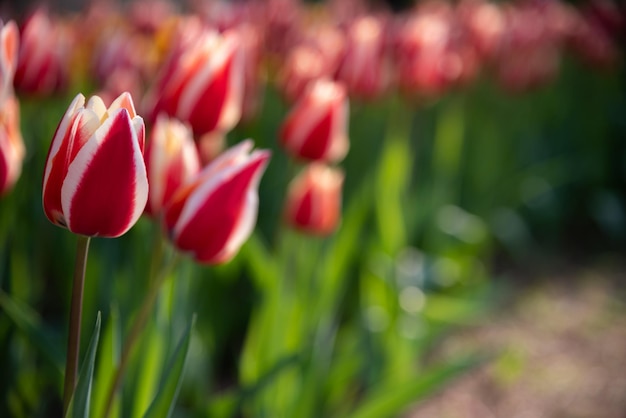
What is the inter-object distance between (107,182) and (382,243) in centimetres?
131

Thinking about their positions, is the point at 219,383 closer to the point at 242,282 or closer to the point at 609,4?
the point at 242,282

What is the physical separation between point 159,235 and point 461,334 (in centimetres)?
165

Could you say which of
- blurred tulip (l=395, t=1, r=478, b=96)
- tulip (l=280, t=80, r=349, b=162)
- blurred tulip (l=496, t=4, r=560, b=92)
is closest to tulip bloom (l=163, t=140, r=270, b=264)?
tulip (l=280, t=80, r=349, b=162)

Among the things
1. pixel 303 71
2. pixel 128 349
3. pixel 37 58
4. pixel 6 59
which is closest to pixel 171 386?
pixel 128 349

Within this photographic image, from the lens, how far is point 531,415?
1.99 metres

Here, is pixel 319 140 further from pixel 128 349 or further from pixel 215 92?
pixel 128 349

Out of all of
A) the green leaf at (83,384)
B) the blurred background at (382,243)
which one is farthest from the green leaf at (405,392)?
the green leaf at (83,384)

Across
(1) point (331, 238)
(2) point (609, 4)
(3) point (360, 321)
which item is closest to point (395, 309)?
(3) point (360, 321)

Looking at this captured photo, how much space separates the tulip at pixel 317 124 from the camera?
1260 millimetres

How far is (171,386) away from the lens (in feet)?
2.77

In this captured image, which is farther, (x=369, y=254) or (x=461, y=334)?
(x=461, y=334)

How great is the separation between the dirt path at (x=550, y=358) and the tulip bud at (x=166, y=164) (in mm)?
1159

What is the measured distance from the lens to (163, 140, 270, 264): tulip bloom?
0.81m

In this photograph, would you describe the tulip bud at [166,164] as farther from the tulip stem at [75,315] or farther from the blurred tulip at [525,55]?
the blurred tulip at [525,55]
